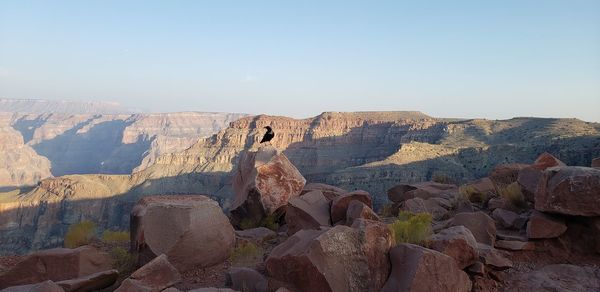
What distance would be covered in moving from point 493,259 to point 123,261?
22.0 ft

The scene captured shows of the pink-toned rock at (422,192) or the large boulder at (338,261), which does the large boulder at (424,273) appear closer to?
the large boulder at (338,261)

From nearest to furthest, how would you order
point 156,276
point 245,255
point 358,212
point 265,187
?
point 156,276
point 245,255
point 358,212
point 265,187

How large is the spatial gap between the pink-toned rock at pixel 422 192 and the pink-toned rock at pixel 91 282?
9875 millimetres

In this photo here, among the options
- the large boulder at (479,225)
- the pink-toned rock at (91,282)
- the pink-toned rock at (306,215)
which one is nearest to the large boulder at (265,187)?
the pink-toned rock at (306,215)

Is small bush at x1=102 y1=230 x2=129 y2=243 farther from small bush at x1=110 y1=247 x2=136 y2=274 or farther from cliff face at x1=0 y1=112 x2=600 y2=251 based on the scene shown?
cliff face at x1=0 y1=112 x2=600 y2=251

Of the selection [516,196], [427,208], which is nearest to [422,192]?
[427,208]

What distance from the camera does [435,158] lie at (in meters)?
65.9

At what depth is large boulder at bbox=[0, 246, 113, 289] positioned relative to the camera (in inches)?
286

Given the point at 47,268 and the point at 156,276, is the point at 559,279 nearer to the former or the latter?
the point at 156,276

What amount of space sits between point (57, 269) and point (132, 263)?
1255 millimetres

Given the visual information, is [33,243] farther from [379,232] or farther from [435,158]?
[379,232]

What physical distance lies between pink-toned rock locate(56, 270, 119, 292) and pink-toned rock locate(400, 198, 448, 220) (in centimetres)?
733

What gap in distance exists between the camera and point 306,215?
9.84 m

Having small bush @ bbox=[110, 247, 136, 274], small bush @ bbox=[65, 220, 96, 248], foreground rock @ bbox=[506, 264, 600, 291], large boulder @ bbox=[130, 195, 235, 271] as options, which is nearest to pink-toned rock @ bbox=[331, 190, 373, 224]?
large boulder @ bbox=[130, 195, 235, 271]
